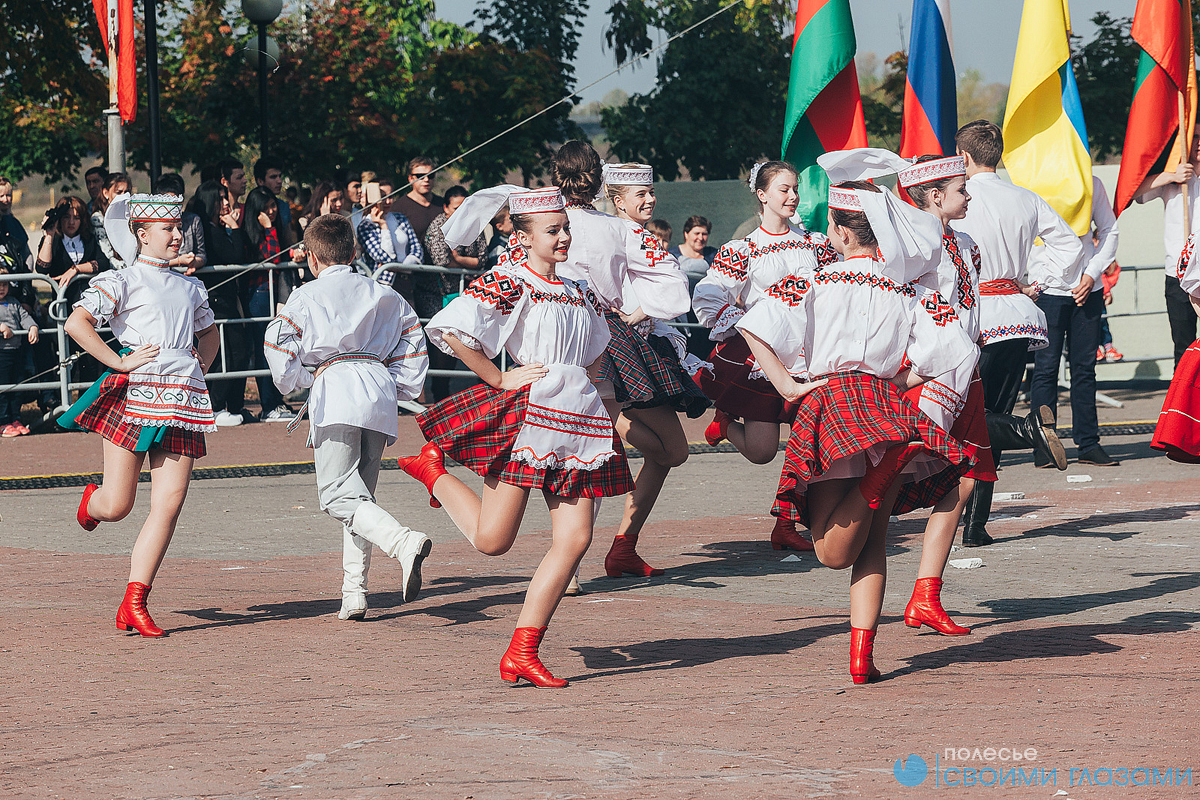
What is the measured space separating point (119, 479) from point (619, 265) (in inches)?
97.5

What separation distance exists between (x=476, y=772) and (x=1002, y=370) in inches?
179

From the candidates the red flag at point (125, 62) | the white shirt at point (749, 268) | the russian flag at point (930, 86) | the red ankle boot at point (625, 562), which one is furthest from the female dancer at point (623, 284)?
the red flag at point (125, 62)

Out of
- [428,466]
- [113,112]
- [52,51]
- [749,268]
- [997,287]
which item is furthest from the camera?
[52,51]

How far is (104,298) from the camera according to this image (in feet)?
20.7

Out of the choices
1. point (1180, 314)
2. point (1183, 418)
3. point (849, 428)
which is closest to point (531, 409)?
point (849, 428)

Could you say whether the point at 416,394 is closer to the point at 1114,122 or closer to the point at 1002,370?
the point at 1002,370

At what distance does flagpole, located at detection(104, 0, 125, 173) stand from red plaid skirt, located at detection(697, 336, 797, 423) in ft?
31.8

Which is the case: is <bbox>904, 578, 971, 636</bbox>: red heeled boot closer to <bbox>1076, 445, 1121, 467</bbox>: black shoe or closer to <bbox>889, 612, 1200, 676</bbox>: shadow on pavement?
<bbox>889, 612, 1200, 676</bbox>: shadow on pavement

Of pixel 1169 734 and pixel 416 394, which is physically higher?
pixel 416 394

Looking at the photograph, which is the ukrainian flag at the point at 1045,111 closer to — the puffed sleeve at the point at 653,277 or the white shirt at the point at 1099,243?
the white shirt at the point at 1099,243

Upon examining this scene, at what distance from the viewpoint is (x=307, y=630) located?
20.4ft

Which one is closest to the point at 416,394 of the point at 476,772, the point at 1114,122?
the point at 476,772

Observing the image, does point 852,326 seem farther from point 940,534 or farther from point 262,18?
point 262,18

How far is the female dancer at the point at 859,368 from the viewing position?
16.8ft
